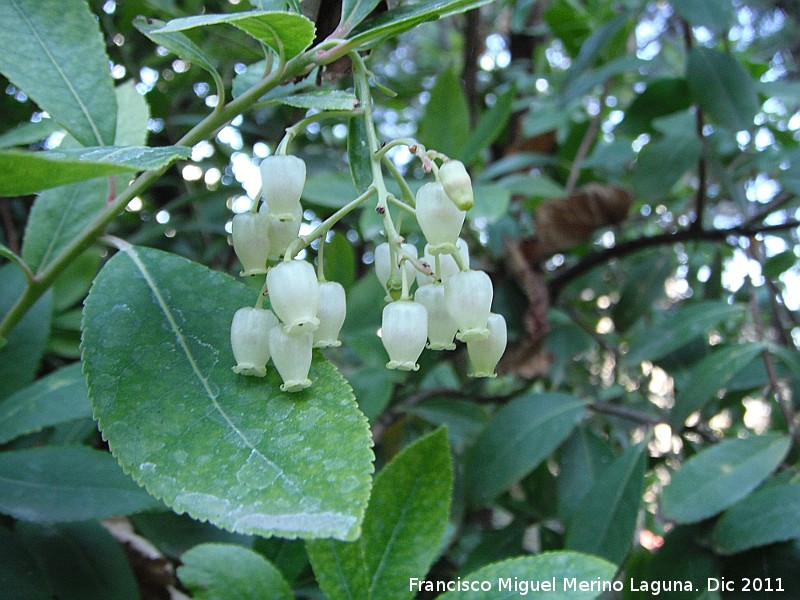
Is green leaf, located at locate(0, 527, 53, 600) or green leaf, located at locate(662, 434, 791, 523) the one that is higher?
green leaf, located at locate(0, 527, 53, 600)

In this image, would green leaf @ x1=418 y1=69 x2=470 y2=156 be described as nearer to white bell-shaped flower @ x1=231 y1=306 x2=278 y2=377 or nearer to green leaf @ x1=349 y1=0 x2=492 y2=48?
green leaf @ x1=349 y1=0 x2=492 y2=48

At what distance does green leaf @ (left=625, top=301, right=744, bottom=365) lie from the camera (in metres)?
1.72

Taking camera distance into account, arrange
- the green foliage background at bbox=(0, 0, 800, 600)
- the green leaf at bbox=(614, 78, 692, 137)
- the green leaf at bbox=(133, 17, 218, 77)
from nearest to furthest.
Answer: the green foliage background at bbox=(0, 0, 800, 600)
the green leaf at bbox=(133, 17, 218, 77)
the green leaf at bbox=(614, 78, 692, 137)

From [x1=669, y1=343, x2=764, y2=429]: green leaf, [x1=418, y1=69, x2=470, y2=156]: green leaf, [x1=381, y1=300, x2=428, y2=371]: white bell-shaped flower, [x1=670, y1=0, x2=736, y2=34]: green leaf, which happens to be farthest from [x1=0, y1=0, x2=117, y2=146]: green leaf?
[x1=670, y1=0, x2=736, y2=34]: green leaf

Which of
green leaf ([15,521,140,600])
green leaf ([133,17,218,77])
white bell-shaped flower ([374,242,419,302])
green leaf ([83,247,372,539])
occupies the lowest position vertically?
green leaf ([15,521,140,600])

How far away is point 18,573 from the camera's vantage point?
0.92m

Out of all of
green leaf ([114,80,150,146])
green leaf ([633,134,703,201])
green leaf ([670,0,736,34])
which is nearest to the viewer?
green leaf ([114,80,150,146])

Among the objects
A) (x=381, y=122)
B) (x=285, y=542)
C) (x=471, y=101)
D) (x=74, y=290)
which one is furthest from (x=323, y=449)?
(x=381, y=122)

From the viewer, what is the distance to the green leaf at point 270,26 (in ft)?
2.07

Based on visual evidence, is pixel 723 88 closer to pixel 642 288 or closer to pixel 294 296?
pixel 642 288

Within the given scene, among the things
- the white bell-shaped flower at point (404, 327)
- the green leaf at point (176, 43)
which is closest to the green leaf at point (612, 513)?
the white bell-shaped flower at point (404, 327)

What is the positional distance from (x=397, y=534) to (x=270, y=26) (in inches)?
25.9

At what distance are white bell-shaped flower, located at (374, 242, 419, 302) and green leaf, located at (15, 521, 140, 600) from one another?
593 millimetres

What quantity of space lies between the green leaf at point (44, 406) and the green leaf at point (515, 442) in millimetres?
859
